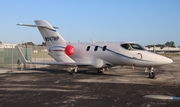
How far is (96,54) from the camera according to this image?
64.8ft

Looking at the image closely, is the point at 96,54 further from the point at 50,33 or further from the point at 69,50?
the point at 50,33

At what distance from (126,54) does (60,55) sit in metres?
6.42

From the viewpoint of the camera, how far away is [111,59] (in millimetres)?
18906

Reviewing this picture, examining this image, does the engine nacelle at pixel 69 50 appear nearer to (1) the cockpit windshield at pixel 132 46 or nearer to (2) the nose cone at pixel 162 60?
(1) the cockpit windshield at pixel 132 46

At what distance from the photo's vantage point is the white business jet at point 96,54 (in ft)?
56.2

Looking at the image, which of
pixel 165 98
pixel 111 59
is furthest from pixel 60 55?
pixel 165 98

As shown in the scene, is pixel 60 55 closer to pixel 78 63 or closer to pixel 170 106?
pixel 78 63

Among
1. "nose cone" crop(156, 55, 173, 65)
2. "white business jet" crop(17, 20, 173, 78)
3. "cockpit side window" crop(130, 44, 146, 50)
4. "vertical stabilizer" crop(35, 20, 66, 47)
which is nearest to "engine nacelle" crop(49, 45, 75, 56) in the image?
"white business jet" crop(17, 20, 173, 78)

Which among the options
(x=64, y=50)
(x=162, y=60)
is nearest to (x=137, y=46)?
(x=162, y=60)

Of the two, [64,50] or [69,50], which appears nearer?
[69,50]

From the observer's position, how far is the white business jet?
17122 millimetres

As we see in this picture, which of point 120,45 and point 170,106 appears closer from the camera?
point 170,106

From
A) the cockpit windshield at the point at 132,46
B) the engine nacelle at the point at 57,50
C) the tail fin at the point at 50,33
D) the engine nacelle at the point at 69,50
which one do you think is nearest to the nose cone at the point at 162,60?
the cockpit windshield at the point at 132,46

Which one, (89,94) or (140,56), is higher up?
(140,56)
